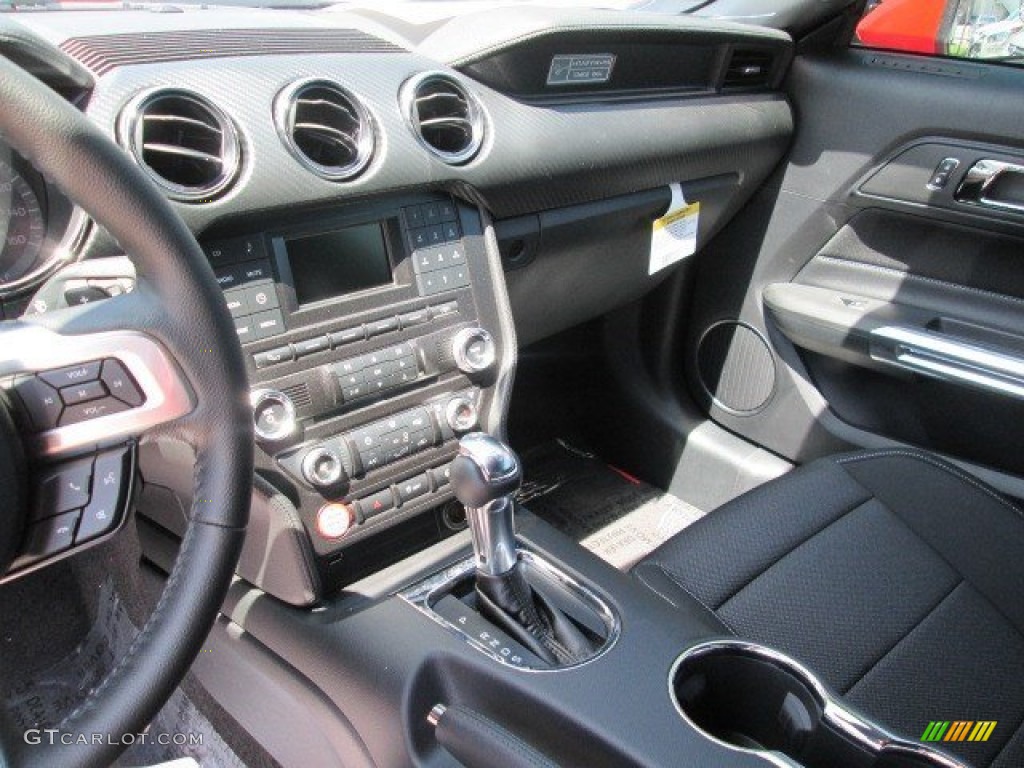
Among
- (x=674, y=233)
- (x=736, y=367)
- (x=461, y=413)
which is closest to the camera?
(x=461, y=413)

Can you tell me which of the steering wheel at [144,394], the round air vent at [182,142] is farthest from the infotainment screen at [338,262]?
the steering wheel at [144,394]

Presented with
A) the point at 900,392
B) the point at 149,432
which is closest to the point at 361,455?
the point at 149,432

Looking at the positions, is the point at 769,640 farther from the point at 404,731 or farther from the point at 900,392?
the point at 900,392

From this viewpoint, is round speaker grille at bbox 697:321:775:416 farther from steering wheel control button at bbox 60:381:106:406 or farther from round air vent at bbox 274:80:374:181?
steering wheel control button at bbox 60:381:106:406

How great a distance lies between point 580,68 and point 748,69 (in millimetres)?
408

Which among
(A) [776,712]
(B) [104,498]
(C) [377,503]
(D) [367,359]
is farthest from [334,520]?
(A) [776,712]

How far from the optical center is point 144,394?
658 mm

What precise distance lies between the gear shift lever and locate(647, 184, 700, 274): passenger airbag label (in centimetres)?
73

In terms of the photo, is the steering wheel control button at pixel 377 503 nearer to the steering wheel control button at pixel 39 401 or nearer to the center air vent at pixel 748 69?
the steering wheel control button at pixel 39 401

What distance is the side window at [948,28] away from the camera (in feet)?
4.99

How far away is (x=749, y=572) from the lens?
1.24 m

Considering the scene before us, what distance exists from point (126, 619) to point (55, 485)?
3.18ft

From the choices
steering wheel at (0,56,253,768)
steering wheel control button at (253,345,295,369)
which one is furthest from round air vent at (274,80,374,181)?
steering wheel at (0,56,253,768)
